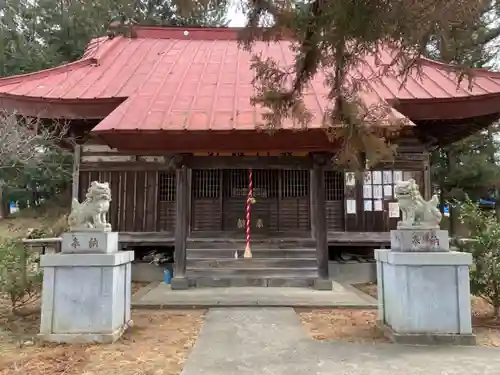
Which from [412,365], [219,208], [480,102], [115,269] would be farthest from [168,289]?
[480,102]

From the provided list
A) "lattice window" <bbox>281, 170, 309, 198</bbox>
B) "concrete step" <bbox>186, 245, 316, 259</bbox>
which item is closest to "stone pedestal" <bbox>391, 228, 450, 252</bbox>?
"concrete step" <bbox>186, 245, 316, 259</bbox>

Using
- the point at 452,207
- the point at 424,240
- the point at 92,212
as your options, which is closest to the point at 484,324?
the point at 424,240

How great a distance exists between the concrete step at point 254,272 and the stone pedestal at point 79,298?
353 centimetres

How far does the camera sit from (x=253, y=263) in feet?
27.7

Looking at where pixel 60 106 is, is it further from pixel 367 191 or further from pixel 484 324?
pixel 484 324

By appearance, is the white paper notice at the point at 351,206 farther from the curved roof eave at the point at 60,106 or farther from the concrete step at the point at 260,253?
the curved roof eave at the point at 60,106

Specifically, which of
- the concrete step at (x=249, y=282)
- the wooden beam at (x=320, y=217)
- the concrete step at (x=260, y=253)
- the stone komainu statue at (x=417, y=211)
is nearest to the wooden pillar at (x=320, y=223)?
the wooden beam at (x=320, y=217)

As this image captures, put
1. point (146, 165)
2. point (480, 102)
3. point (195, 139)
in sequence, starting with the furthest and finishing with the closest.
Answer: point (146, 165), point (480, 102), point (195, 139)

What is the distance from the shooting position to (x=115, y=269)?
4.73 meters

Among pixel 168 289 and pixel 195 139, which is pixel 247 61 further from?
pixel 168 289

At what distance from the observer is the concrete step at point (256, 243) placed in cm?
890

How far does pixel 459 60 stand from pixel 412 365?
286cm

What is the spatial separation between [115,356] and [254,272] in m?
4.34

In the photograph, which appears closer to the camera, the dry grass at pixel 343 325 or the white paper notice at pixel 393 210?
the dry grass at pixel 343 325
